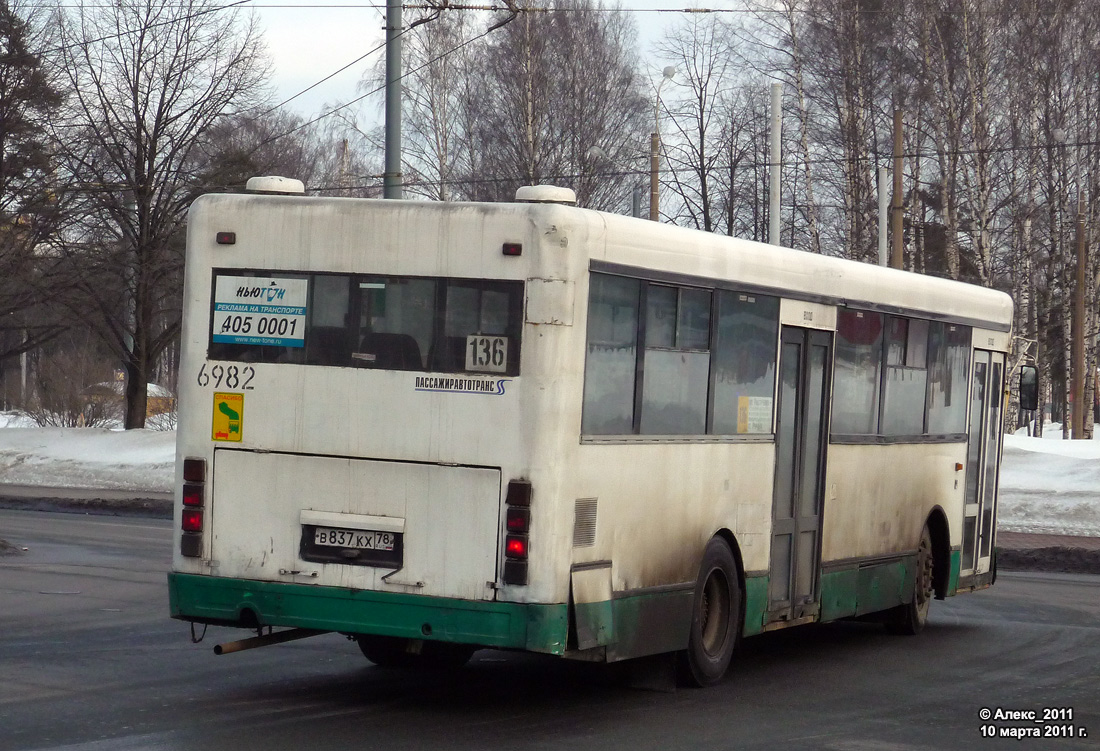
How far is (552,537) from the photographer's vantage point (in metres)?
7.69

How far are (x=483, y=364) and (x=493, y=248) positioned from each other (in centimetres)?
59

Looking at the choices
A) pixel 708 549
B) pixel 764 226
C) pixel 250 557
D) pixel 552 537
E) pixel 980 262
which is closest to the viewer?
pixel 552 537

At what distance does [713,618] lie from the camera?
A: 9320 millimetres

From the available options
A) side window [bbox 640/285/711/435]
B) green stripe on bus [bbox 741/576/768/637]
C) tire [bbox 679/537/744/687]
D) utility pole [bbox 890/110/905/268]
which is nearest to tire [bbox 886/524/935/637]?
green stripe on bus [bbox 741/576/768/637]

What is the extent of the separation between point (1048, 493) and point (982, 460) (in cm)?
1184

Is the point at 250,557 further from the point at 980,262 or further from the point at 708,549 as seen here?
the point at 980,262

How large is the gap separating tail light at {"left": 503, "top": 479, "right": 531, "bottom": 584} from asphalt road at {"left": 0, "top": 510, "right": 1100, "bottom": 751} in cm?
79

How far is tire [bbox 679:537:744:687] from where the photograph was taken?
9055 mm

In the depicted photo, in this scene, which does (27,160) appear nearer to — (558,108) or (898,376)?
(558,108)

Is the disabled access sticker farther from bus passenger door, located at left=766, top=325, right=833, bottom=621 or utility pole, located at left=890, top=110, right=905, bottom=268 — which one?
utility pole, located at left=890, top=110, right=905, bottom=268

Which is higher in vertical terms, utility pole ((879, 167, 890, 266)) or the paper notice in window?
utility pole ((879, 167, 890, 266))

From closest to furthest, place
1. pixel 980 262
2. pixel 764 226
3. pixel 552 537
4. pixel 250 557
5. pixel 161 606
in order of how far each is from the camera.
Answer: pixel 552 537
pixel 250 557
pixel 161 606
pixel 980 262
pixel 764 226

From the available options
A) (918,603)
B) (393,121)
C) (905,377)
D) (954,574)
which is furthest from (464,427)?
(393,121)

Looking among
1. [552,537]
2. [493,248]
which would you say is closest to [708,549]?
[552,537]
